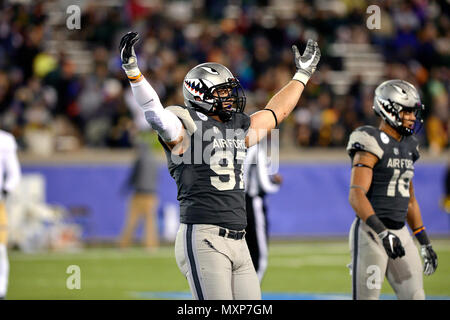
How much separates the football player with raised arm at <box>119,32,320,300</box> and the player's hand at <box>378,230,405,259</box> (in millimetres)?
1021

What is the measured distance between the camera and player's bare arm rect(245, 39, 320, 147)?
16.1 feet

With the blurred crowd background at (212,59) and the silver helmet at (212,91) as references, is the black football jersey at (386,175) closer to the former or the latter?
the silver helmet at (212,91)

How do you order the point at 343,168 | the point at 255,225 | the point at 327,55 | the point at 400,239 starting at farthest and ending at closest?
the point at 327,55 < the point at 343,168 < the point at 255,225 < the point at 400,239

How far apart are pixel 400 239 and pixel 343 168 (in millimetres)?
9027

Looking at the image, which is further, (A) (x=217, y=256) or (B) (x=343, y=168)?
(B) (x=343, y=168)

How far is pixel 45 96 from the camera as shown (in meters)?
14.9

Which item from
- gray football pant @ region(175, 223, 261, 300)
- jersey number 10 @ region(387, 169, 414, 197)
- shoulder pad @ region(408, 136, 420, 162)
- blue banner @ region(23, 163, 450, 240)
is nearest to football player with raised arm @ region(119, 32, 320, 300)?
gray football pant @ region(175, 223, 261, 300)

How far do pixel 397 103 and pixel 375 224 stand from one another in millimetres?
906

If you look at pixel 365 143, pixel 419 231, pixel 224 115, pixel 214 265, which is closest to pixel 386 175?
pixel 365 143

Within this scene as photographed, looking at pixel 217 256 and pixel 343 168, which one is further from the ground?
pixel 343 168

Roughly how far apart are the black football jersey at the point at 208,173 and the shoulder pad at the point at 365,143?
46.7 inches
